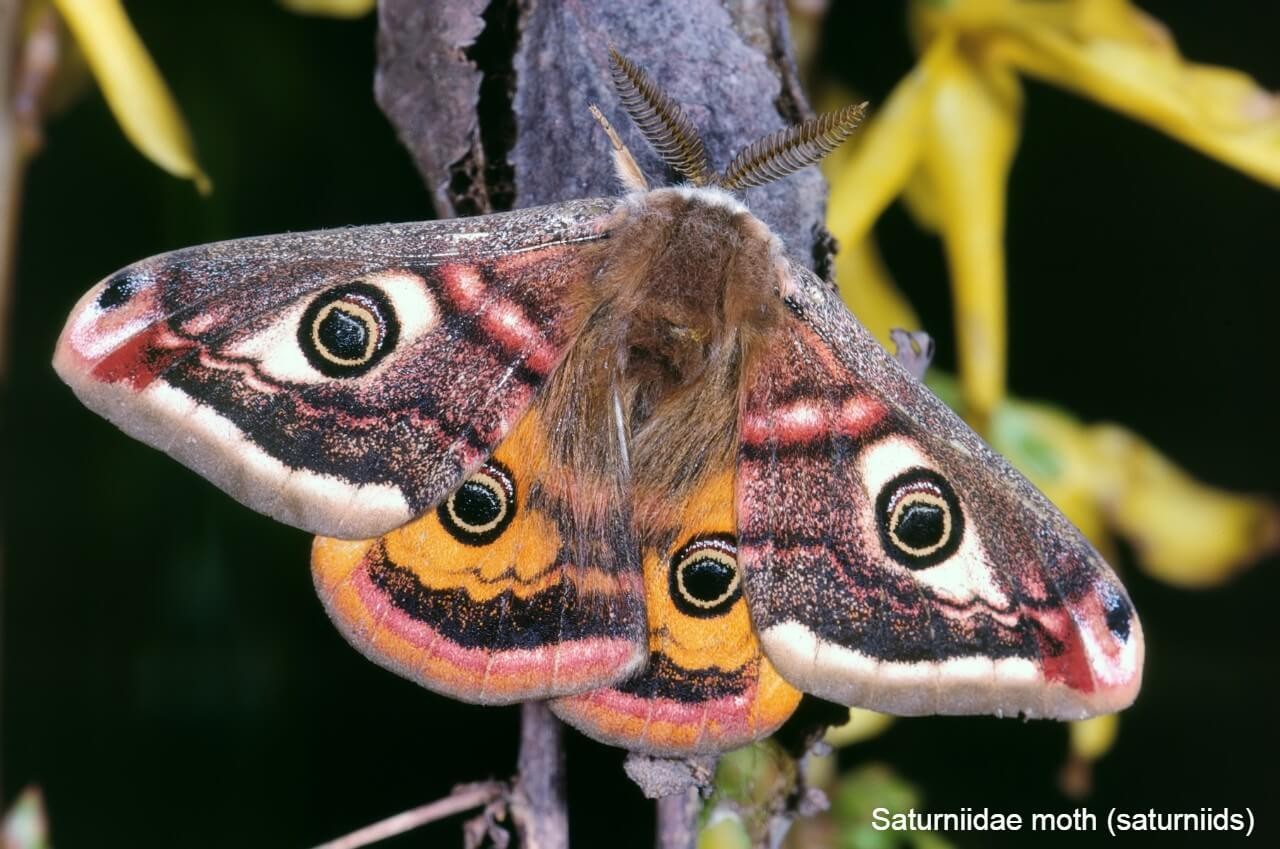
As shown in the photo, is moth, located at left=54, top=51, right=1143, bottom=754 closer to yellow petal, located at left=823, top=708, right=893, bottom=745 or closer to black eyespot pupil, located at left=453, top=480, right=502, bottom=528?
black eyespot pupil, located at left=453, top=480, right=502, bottom=528

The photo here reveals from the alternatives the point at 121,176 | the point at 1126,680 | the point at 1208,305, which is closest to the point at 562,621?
the point at 1126,680

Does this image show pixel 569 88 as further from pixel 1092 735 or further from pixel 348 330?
pixel 1092 735

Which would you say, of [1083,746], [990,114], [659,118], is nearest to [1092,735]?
[1083,746]

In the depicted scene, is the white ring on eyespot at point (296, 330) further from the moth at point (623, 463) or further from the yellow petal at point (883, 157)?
the yellow petal at point (883, 157)

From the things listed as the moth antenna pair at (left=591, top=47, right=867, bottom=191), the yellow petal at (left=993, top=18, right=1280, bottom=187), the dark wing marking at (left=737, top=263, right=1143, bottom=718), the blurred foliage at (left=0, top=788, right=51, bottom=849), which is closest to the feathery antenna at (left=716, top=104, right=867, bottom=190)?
the moth antenna pair at (left=591, top=47, right=867, bottom=191)

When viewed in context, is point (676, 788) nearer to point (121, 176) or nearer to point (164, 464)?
point (164, 464)

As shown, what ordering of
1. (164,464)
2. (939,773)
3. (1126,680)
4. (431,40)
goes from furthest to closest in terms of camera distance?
(939,773) < (164,464) < (431,40) < (1126,680)
